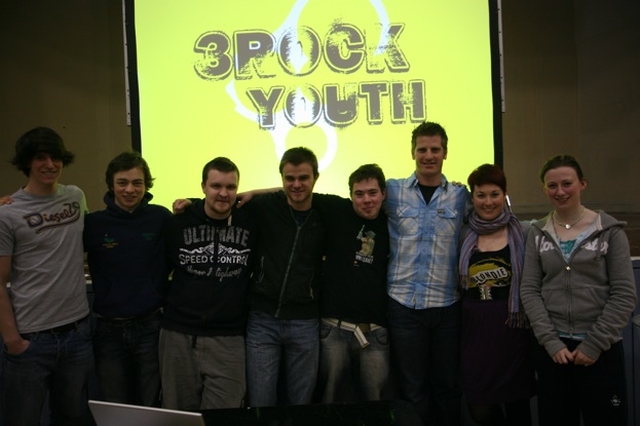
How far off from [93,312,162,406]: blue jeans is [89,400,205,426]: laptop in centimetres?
120

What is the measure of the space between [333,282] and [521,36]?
5.94m

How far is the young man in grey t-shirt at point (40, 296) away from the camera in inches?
83.0

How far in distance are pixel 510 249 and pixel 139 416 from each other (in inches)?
64.7

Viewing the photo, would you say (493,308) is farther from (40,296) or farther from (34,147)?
(34,147)

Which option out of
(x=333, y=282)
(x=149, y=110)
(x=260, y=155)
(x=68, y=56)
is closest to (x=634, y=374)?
(x=333, y=282)

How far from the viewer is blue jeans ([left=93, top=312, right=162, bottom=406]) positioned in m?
2.31

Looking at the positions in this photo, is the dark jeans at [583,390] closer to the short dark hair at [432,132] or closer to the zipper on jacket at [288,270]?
the short dark hair at [432,132]

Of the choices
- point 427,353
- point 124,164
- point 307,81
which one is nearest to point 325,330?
point 427,353

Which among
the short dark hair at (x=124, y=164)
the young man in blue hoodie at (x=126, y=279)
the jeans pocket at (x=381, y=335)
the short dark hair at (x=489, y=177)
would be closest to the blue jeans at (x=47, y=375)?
the young man in blue hoodie at (x=126, y=279)

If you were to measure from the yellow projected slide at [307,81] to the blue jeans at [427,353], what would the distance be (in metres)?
1.12

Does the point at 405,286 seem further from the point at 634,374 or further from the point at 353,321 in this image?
the point at 634,374

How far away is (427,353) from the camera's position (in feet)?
7.88

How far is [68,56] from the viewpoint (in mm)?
6277

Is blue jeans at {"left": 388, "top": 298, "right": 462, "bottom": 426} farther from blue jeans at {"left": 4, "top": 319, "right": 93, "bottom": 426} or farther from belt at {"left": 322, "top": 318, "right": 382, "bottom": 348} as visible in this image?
blue jeans at {"left": 4, "top": 319, "right": 93, "bottom": 426}
